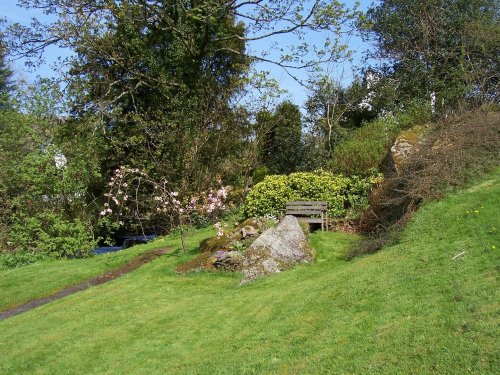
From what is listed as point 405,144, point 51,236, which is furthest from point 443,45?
point 51,236

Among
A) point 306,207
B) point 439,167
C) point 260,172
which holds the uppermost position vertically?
point 260,172

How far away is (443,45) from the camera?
699 inches

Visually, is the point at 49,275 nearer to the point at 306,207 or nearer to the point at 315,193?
the point at 306,207

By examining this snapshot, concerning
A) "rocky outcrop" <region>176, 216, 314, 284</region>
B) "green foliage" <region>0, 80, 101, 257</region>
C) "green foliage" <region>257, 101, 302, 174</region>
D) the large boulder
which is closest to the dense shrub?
the large boulder

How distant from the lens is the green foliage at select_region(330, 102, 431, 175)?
51.3 ft

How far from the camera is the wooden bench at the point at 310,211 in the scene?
13.7m

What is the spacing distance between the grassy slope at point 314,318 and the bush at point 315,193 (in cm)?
478

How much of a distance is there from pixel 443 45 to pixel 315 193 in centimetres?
796

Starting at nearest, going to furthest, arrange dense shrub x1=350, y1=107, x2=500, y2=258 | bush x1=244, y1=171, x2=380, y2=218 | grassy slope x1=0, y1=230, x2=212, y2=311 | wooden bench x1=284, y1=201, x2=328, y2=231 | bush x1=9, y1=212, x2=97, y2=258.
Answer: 1. dense shrub x1=350, y1=107, x2=500, y2=258
2. grassy slope x1=0, y1=230, x2=212, y2=311
3. wooden bench x1=284, y1=201, x2=328, y2=231
4. bush x1=244, y1=171, x2=380, y2=218
5. bush x1=9, y1=212, x2=97, y2=258

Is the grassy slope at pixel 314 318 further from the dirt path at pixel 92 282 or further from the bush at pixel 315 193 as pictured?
the bush at pixel 315 193

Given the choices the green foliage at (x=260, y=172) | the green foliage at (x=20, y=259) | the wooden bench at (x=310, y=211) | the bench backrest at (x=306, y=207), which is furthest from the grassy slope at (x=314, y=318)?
the green foliage at (x=260, y=172)

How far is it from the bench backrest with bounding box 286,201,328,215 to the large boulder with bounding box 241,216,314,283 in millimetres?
3195

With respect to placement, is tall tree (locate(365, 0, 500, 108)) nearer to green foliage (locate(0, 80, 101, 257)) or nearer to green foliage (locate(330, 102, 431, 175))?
green foliage (locate(330, 102, 431, 175))

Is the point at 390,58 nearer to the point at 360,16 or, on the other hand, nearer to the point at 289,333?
the point at 360,16
